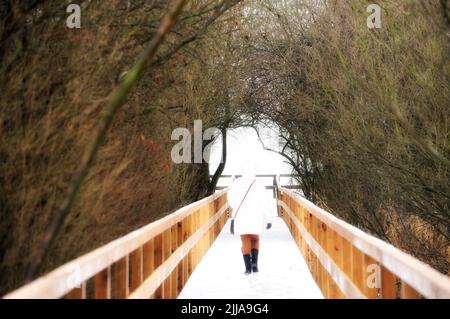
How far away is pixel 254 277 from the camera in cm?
1182

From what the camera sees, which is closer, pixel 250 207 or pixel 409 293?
pixel 409 293

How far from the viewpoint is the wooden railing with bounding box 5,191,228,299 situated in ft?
14.2

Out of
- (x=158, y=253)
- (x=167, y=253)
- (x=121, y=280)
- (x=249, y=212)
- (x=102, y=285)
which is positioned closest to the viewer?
→ (x=102, y=285)

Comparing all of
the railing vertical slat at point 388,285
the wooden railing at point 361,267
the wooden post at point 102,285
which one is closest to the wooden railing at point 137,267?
the wooden post at point 102,285

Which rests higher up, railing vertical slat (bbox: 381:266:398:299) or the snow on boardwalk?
railing vertical slat (bbox: 381:266:398:299)

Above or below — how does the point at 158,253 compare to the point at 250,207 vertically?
below

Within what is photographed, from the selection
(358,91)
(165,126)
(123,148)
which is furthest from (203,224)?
(123,148)

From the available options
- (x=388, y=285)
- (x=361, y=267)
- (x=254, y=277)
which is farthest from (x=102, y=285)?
(x=254, y=277)

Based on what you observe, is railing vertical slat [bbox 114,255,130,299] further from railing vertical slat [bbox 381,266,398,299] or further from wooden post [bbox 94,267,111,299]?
railing vertical slat [bbox 381,266,398,299]

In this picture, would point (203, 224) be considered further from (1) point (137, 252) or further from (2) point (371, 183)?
(1) point (137, 252)

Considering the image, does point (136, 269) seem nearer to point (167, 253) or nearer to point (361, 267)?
point (361, 267)

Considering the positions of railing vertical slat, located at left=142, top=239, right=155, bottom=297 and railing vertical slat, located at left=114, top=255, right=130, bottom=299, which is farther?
railing vertical slat, located at left=142, top=239, right=155, bottom=297

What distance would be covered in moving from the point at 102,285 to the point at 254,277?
6498mm

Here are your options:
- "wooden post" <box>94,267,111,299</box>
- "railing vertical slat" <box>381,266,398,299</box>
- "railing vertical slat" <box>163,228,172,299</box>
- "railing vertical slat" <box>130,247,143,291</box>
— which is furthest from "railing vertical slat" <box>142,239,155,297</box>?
"railing vertical slat" <box>381,266,398,299</box>
